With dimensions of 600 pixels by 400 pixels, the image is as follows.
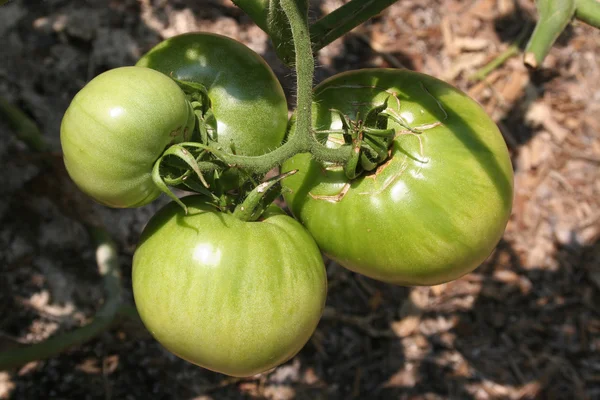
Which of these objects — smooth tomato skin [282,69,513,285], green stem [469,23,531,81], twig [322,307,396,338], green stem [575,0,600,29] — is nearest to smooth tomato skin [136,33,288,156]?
smooth tomato skin [282,69,513,285]

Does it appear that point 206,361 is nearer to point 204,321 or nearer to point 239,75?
point 204,321

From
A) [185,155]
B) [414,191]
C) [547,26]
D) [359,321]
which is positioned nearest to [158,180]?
[185,155]

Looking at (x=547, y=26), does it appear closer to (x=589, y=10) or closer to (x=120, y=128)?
(x=589, y=10)

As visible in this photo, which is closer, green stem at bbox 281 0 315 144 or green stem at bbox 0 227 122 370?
green stem at bbox 281 0 315 144

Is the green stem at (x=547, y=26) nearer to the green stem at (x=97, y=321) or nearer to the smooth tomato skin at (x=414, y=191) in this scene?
the smooth tomato skin at (x=414, y=191)

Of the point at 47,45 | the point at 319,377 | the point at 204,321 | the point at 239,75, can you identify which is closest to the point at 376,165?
the point at 239,75

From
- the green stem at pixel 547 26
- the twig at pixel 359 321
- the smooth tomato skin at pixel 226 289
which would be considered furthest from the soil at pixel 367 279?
the smooth tomato skin at pixel 226 289

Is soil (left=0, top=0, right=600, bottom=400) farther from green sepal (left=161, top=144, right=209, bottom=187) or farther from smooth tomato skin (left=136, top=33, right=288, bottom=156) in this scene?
green sepal (left=161, top=144, right=209, bottom=187)
